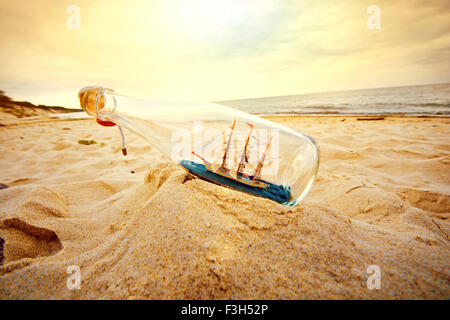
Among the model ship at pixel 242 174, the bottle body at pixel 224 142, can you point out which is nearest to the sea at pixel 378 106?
the bottle body at pixel 224 142

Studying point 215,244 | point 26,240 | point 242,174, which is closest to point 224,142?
point 242,174

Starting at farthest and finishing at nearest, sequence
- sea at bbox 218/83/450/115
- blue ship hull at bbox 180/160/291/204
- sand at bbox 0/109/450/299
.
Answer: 1. sea at bbox 218/83/450/115
2. blue ship hull at bbox 180/160/291/204
3. sand at bbox 0/109/450/299

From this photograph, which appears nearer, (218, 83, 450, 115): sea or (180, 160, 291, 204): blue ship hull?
(180, 160, 291, 204): blue ship hull

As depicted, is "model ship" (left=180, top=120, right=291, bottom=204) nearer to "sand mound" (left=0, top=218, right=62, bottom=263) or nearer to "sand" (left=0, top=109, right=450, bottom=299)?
"sand" (left=0, top=109, right=450, bottom=299)

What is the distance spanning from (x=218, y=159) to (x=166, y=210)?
38 centimetres

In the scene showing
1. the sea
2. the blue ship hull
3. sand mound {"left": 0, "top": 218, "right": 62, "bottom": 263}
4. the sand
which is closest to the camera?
the sand

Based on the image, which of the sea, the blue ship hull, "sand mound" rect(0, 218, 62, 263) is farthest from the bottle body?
the sea

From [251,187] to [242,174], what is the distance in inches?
3.3

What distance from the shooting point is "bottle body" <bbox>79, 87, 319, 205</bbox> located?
3.26ft

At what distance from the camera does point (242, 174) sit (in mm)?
1014

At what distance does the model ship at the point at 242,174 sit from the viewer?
98 cm
